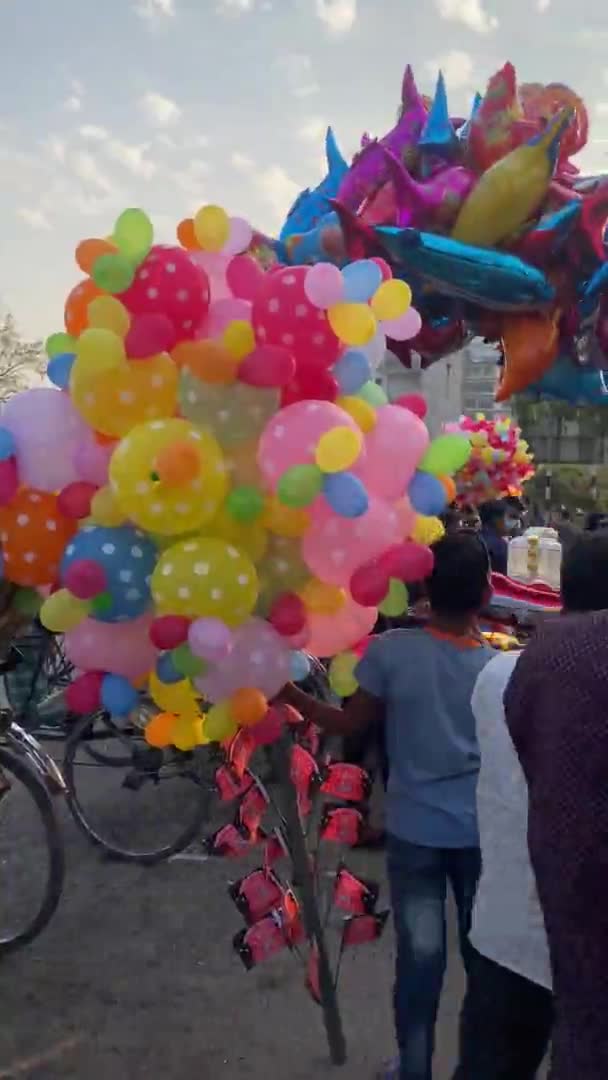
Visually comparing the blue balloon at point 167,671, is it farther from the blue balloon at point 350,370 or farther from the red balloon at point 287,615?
the blue balloon at point 350,370

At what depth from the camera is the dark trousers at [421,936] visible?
8.40 feet

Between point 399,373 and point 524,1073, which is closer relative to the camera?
point 524,1073

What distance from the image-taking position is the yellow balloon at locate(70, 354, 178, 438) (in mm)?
2113

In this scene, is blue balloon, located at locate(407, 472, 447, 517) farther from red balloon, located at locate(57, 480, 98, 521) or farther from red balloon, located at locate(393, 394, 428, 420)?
red balloon, located at locate(57, 480, 98, 521)

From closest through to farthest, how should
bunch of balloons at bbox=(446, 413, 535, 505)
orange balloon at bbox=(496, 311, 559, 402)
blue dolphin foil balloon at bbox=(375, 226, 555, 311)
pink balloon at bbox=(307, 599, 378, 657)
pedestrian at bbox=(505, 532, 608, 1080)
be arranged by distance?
pedestrian at bbox=(505, 532, 608, 1080), pink balloon at bbox=(307, 599, 378, 657), blue dolphin foil balloon at bbox=(375, 226, 555, 311), orange balloon at bbox=(496, 311, 559, 402), bunch of balloons at bbox=(446, 413, 535, 505)

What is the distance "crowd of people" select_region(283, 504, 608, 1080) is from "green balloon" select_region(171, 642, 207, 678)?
17.7 inches

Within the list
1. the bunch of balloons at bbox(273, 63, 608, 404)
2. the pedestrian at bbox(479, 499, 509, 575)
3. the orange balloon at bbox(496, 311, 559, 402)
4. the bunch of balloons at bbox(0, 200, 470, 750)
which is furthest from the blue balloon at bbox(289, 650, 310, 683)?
the pedestrian at bbox(479, 499, 509, 575)

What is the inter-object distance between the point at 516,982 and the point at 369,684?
0.79 meters

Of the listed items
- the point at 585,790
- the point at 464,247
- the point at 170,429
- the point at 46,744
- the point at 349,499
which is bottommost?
the point at 46,744

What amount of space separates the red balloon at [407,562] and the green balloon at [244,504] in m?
0.32

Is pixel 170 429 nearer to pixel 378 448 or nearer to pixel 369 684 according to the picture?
pixel 378 448

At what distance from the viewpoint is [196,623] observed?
2055mm

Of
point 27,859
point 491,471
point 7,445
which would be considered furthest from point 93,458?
point 491,471

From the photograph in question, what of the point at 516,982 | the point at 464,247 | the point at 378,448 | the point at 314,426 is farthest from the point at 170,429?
the point at 464,247
